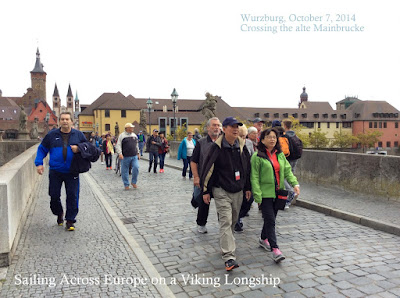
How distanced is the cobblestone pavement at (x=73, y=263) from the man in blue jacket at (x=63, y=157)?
1.67ft

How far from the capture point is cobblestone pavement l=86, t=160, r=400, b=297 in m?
3.93

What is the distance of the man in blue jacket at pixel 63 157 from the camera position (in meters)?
5.83

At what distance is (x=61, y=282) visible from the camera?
3975 mm

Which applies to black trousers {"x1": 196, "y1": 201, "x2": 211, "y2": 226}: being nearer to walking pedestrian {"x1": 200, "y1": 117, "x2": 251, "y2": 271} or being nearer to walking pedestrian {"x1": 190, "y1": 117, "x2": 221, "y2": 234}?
walking pedestrian {"x1": 190, "y1": 117, "x2": 221, "y2": 234}

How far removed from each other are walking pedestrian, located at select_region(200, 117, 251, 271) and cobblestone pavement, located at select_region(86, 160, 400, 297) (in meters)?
0.60

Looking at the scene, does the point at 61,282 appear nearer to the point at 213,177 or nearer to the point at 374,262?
the point at 213,177

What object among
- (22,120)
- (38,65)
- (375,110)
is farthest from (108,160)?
(38,65)

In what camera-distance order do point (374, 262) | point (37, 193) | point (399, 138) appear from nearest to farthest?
point (374, 262), point (37, 193), point (399, 138)

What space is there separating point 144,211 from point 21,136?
1448 inches

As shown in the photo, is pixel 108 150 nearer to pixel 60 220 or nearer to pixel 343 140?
pixel 60 220

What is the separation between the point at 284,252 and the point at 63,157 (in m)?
3.65

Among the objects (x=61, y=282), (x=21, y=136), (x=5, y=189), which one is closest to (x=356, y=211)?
(x=61, y=282)

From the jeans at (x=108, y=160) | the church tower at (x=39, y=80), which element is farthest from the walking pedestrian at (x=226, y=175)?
the church tower at (x=39, y=80)

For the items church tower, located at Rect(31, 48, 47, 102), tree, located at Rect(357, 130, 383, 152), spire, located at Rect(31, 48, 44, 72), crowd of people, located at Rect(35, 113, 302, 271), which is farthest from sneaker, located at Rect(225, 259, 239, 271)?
spire, located at Rect(31, 48, 44, 72)
